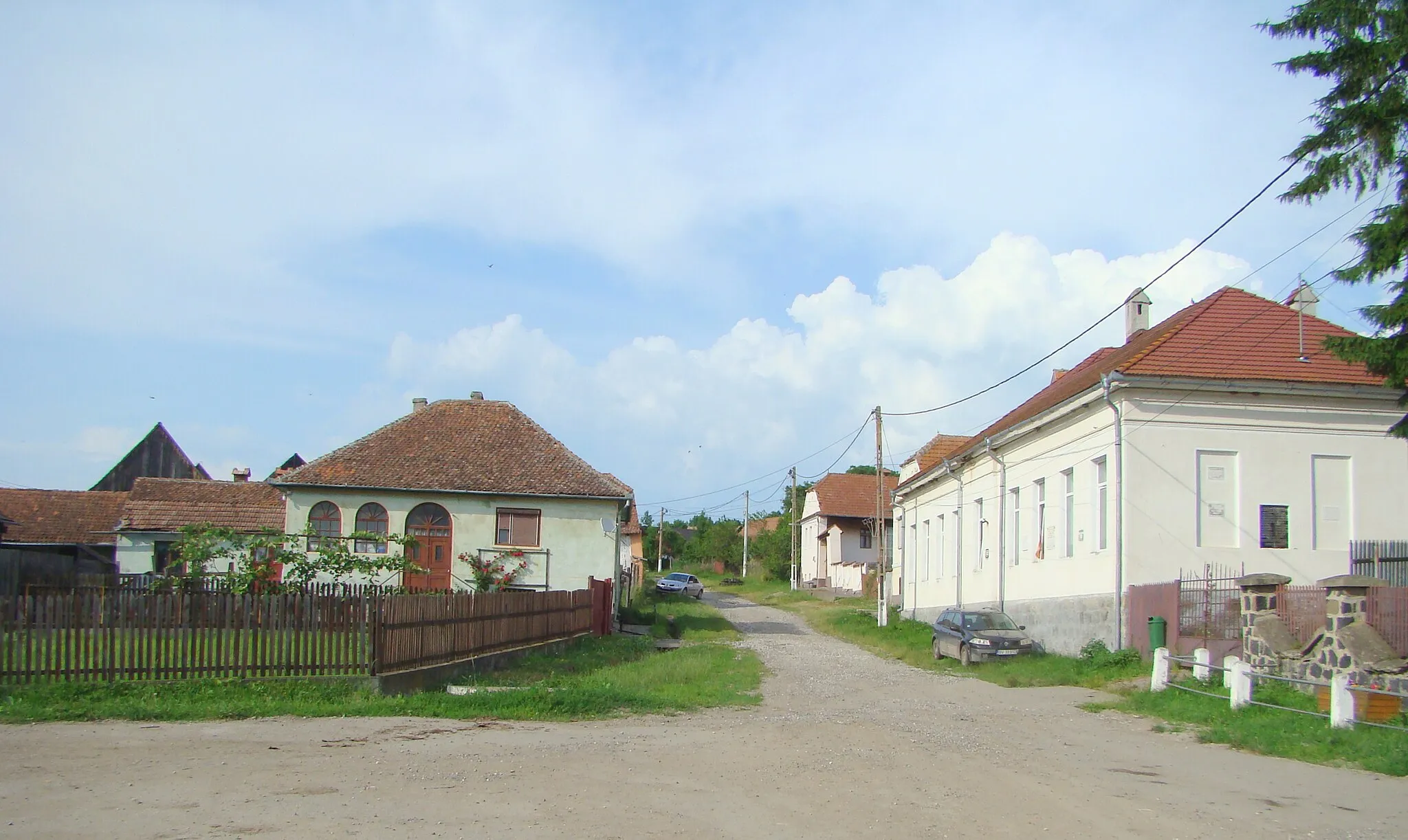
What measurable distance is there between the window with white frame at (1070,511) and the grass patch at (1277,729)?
842 centimetres

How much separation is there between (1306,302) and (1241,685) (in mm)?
15095

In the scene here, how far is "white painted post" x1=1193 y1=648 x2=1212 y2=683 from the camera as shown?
651 inches

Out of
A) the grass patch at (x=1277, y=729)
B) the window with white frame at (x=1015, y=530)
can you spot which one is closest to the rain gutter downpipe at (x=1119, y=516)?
the grass patch at (x=1277, y=729)

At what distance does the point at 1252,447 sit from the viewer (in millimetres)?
22703

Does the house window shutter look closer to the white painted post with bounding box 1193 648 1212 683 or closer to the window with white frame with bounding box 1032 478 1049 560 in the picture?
the window with white frame with bounding box 1032 478 1049 560

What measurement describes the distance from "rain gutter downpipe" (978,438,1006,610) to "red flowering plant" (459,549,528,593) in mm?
13745

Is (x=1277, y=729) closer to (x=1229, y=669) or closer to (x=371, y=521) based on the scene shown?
(x=1229, y=669)

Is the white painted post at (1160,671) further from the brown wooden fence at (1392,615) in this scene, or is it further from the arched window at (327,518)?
the arched window at (327,518)

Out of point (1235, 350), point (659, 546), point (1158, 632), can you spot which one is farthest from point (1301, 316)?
point (659, 546)

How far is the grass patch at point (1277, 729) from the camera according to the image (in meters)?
11.5

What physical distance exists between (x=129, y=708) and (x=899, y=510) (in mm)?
35653

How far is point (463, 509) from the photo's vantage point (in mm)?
33125

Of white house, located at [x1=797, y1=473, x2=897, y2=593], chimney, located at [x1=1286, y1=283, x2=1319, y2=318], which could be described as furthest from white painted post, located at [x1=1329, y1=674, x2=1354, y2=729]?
white house, located at [x1=797, y1=473, x2=897, y2=593]

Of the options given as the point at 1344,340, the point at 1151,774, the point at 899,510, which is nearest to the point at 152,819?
the point at 1151,774
